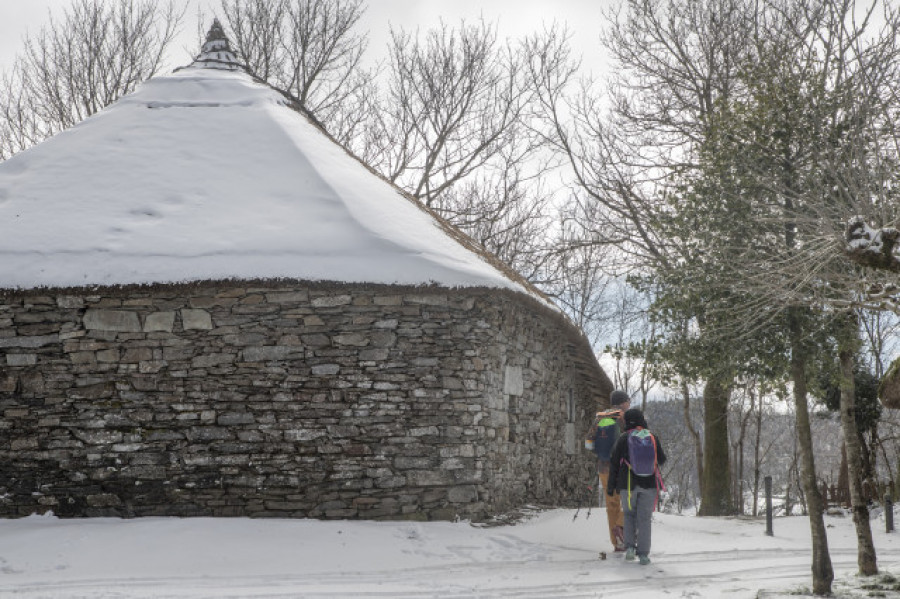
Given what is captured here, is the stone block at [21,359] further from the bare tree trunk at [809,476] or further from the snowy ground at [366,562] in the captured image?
the bare tree trunk at [809,476]

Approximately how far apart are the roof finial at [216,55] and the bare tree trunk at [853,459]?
10333mm

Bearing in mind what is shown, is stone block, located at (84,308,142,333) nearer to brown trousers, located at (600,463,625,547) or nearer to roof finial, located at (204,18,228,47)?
brown trousers, located at (600,463,625,547)

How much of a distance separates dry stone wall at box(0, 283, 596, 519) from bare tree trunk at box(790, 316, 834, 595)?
3.13m

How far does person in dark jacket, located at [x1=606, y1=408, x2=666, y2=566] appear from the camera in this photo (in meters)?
7.13

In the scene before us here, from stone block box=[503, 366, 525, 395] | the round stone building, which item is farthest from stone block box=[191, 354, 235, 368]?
stone block box=[503, 366, 525, 395]

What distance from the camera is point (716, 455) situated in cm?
1373

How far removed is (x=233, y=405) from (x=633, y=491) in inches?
151

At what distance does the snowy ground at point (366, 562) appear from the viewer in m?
6.02

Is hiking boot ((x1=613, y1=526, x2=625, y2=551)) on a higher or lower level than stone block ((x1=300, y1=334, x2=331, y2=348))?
lower

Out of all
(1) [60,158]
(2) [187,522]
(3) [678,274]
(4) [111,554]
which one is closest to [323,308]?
(2) [187,522]

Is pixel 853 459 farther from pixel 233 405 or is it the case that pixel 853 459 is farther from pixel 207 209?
pixel 207 209

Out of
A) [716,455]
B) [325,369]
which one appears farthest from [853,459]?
[716,455]

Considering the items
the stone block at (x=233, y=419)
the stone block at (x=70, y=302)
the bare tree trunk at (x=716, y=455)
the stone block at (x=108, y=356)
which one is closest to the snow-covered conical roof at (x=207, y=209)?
the stone block at (x=70, y=302)

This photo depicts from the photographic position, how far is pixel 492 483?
27.8 feet
